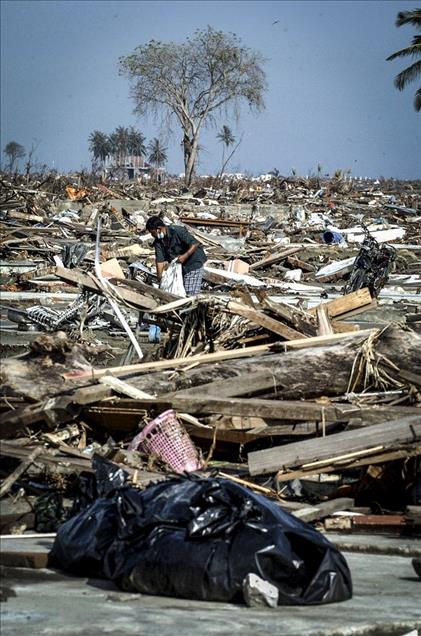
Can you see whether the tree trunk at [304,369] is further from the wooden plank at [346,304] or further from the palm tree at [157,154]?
the palm tree at [157,154]

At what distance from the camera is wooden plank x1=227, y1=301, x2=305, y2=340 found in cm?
860

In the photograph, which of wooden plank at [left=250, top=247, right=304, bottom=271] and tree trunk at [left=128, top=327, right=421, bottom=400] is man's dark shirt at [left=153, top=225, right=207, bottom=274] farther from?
wooden plank at [left=250, top=247, right=304, bottom=271]

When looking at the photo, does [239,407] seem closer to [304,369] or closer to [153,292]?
[304,369]

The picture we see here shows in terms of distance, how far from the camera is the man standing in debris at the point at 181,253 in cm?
1161

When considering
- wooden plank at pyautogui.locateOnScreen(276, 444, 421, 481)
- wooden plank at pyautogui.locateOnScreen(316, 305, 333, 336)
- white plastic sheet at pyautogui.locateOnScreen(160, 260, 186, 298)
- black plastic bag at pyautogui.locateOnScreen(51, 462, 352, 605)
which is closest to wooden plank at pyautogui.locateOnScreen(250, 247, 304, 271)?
white plastic sheet at pyautogui.locateOnScreen(160, 260, 186, 298)

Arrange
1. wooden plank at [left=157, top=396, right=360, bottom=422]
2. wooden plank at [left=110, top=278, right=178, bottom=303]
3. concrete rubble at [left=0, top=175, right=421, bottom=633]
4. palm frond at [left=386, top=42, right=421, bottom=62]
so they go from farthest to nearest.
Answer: palm frond at [left=386, top=42, right=421, bottom=62] → wooden plank at [left=110, top=278, right=178, bottom=303] → wooden plank at [left=157, top=396, right=360, bottom=422] → concrete rubble at [left=0, top=175, right=421, bottom=633]

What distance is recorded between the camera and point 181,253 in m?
11.8

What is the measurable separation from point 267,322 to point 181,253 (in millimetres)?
3326

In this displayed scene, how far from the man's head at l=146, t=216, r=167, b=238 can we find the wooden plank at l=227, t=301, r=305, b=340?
290 cm

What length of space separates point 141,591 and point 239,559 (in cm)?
54

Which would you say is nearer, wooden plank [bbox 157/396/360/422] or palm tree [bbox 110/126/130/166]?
wooden plank [bbox 157/396/360/422]

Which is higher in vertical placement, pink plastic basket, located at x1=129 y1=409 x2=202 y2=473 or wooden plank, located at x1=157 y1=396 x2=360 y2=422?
wooden plank, located at x1=157 y1=396 x2=360 y2=422

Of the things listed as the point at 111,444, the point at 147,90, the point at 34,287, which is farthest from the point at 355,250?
the point at 147,90

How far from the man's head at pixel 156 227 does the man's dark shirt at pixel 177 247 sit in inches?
4.5
